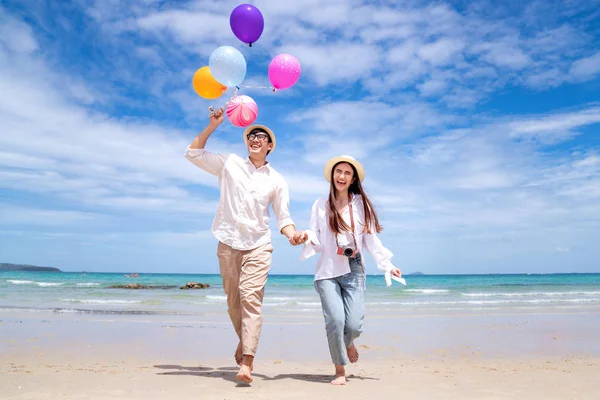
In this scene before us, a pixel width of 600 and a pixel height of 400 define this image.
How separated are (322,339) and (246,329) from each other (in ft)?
12.2

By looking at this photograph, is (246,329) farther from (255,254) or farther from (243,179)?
(243,179)

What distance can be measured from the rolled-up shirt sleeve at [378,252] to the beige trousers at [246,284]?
2.90 feet

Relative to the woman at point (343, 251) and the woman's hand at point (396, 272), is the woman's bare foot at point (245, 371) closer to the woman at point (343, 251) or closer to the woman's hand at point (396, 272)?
the woman at point (343, 251)

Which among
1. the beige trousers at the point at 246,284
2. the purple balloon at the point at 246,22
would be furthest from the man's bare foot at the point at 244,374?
the purple balloon at the point at 246,22

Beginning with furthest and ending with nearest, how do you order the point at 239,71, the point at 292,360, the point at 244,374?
the point at 292,360 → the point at 239,71 → the point at 244,374

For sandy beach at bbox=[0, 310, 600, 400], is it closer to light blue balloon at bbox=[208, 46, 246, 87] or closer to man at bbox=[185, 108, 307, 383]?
man at bbox=[185, 108, 307, 383]

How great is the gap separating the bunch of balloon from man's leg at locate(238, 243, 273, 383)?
1223 millimetres

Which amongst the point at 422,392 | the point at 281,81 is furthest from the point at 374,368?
the point at 281,81

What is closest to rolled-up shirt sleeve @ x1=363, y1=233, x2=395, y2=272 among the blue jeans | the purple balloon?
the blue jeans

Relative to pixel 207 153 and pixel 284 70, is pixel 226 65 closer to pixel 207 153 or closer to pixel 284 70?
pixel 284 70

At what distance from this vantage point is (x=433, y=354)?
6395 millimetres

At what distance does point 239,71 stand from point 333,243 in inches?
71.3

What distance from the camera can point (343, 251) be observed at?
4.31 metres

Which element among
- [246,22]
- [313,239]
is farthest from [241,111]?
[313,239]
